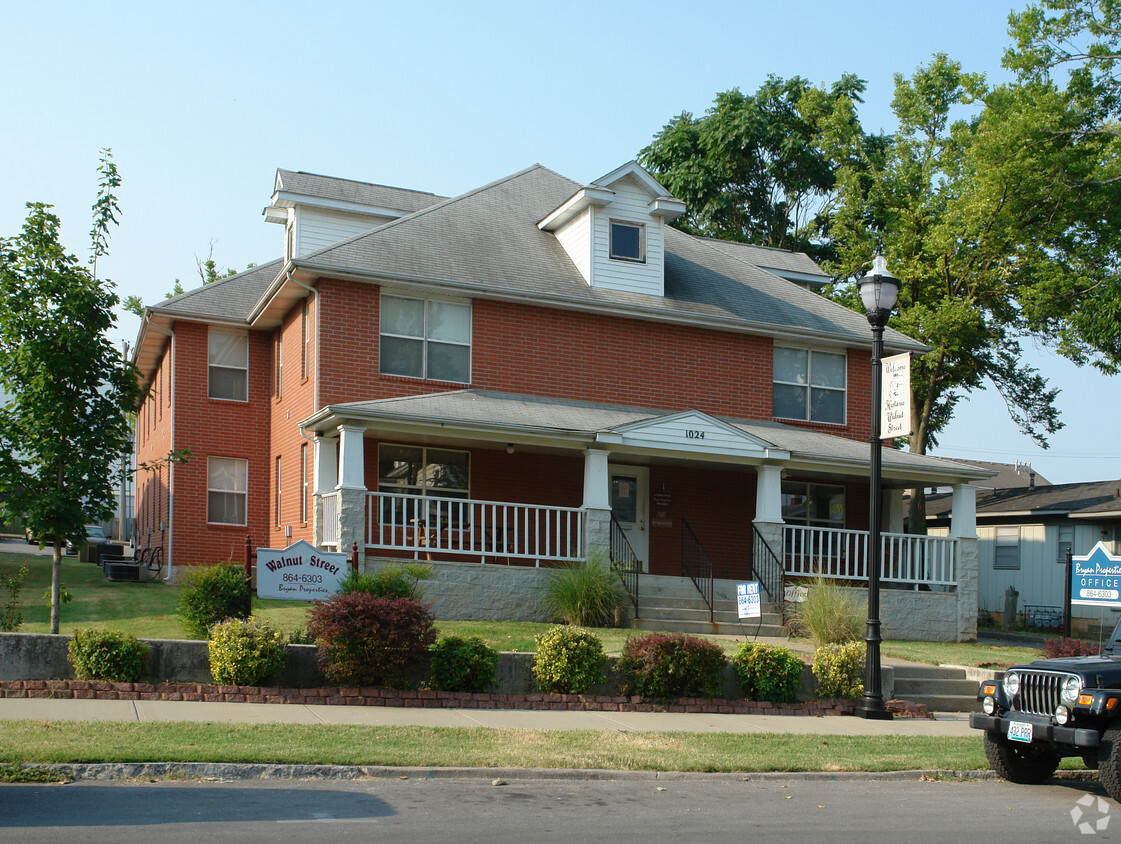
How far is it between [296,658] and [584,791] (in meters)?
4.62

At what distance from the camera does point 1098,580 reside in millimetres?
14297

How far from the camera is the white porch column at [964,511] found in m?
21.5

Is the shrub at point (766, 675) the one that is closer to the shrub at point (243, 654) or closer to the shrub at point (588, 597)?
the shrub at point (588, 597)

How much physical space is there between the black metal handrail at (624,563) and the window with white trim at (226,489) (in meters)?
8.26

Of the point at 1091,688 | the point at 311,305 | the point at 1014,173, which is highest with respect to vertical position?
the point at 1014,173

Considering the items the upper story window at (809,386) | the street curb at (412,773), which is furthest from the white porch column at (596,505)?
the street curb at (412,773)

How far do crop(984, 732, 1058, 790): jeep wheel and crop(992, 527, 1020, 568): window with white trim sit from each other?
23.4 metres

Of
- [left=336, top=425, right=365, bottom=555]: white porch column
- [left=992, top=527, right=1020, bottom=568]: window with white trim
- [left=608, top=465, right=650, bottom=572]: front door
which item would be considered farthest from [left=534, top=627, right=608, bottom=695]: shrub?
[left=992, top=527, right=1020, bottom=568]: window with white trim

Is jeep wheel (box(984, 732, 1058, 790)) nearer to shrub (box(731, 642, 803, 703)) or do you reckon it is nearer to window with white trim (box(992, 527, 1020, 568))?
shrub (box(731, 642, 803, 703))

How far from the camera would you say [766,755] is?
10.3 metres

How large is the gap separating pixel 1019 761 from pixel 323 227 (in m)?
18.1

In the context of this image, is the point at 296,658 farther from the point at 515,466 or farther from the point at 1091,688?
the point at 515,466

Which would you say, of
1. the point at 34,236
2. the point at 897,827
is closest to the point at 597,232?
the point at 34,236

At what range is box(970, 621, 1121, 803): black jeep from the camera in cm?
862
